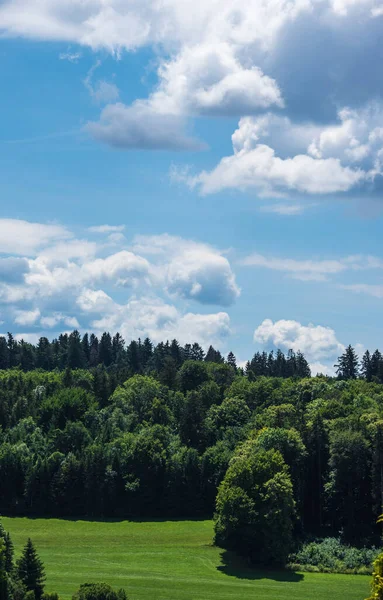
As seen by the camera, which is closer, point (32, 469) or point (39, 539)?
point (39, 539)

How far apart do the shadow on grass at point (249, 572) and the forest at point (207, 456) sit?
56.1 inches

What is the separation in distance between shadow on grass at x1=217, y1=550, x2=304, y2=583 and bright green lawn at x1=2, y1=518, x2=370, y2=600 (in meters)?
0.11

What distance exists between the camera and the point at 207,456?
138875 mm

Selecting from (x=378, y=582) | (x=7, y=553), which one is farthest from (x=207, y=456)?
(x=378, y=582)

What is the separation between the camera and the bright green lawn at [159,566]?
84.2 meters

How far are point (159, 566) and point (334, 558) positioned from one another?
70.0 feet

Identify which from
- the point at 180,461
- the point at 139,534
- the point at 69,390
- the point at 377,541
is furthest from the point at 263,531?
the point at 69,390

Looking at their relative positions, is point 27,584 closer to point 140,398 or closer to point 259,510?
point 259,510

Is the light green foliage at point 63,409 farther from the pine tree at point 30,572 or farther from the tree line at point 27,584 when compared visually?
the pine tree at point 30,572

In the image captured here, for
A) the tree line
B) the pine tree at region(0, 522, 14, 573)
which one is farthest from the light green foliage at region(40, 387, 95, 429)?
the tree line

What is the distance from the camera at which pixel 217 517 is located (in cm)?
10844

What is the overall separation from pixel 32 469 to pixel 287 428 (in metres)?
44.7

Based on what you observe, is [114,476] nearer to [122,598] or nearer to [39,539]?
[39,539]

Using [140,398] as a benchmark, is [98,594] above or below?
below
